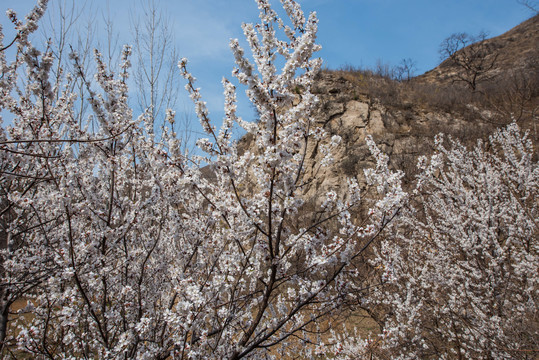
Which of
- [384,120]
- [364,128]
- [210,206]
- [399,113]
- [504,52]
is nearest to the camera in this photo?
[210,206]

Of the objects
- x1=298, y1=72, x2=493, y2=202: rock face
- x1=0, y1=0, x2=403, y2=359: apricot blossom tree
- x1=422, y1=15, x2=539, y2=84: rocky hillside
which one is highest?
x1=422, y1=15, x2=539, y2=84: rocky hillside

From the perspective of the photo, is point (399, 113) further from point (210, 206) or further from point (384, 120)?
point (210, 206)

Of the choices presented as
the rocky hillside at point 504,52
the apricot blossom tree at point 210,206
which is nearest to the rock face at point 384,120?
the rocky hillside at point 504,52

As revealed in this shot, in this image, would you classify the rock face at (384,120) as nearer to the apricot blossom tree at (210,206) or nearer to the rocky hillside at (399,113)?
the rocky hillside at (399,113)

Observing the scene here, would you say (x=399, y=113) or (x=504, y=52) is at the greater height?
(x=504, y=52)

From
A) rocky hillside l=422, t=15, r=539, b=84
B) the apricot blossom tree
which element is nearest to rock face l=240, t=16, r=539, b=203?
rocky hillside l=422, t=15, r=539, b=84

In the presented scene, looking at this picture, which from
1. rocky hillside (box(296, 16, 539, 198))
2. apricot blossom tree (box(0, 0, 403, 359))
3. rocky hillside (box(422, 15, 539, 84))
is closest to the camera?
apricot blossom tree (box(0, 0, 403, 359))

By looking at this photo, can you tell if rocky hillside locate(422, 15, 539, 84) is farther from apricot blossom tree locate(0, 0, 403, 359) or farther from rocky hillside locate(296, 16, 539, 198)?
apricot blossom tree locate(0, 0, 403, 359)

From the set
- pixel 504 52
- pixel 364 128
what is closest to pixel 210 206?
pixel 364 128

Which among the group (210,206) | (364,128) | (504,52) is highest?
(504,52)

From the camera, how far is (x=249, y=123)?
229 centimetres

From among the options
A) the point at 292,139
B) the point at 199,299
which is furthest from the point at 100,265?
the point at 292,139

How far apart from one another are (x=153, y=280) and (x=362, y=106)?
1369 centimetres

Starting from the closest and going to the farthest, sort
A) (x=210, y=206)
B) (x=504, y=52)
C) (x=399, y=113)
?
(x=210, y=206) → (x=399, y=113) → (x=504, y=52)
